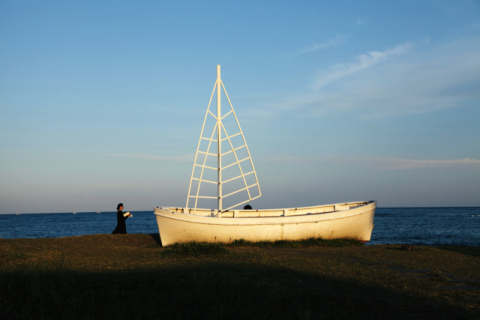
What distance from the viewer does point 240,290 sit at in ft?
19.4

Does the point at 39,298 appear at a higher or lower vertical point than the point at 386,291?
higher

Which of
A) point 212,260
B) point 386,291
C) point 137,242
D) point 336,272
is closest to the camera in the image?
point 386,291

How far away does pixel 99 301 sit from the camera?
206 inches

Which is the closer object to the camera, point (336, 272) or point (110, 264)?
point (336, 272)

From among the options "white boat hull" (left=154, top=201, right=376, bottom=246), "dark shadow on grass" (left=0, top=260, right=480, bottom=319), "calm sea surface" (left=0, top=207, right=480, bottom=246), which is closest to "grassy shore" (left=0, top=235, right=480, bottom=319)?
"dark shadow on grass" (left=0, top=260, right=480, bottom=319)

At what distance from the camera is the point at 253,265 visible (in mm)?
8750

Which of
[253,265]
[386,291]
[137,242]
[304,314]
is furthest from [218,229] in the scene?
[304,314]

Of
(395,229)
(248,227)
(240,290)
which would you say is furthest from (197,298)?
(395,229)

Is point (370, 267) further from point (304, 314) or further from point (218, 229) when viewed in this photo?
point (218, 229)

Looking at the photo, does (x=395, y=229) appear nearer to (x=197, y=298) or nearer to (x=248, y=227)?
(x=248, y=227)

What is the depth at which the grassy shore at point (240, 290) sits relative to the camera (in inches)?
191

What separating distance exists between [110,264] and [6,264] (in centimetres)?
243

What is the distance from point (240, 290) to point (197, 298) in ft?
2.77

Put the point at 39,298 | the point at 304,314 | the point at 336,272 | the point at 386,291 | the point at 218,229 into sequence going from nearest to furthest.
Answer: the point at 304,314 → the point at 39,298 → the point at 386,291 → the point at 336,272 → the point at 218,229
